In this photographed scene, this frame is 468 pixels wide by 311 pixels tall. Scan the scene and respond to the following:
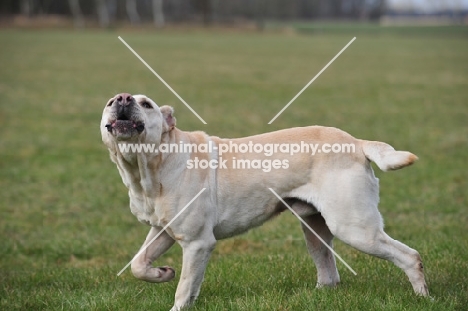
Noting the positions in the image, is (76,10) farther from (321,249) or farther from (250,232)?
(321,249)

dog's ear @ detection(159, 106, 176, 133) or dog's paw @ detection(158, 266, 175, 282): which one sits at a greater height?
dog's ear @ detection(159, 106, 176, 133)

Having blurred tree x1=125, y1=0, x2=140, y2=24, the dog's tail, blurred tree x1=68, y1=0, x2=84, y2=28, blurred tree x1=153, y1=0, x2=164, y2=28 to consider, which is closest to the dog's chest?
the dog's tail

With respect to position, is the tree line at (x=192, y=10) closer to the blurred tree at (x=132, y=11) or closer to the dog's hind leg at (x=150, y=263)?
the blurred tree at (x=132, y=11)

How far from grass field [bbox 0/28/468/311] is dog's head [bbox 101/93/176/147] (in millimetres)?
1327

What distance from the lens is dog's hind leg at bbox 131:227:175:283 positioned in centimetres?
555

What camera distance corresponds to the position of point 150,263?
5.64 meters

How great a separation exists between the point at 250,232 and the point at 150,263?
3195mm

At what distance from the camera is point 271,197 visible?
5.57m

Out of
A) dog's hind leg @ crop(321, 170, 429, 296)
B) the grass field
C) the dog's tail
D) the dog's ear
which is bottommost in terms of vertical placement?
the grass field

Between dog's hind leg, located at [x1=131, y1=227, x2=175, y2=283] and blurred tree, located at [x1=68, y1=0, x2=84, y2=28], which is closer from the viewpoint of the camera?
dog's hind leg, located at [x1=131, y1=227, x2=175, y2=283]

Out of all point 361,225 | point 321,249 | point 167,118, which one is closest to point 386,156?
point 361,225

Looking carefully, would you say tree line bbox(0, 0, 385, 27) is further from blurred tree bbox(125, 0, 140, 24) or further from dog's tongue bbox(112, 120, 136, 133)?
dog's tongue bbox(112, 120, 136, 133)

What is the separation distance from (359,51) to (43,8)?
59.0 metres

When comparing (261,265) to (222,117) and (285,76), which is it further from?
(285,76)
